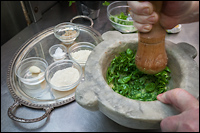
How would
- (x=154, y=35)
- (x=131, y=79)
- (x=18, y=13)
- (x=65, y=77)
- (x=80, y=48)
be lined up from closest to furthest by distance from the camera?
1. (x=154, y=35)
2. (x=131, y=79)
3. (x=65, y=77)
4. (x=80, y=48)
5. (x=18, y=13)

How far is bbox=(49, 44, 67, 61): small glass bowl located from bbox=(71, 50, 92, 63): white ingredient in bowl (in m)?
0.08

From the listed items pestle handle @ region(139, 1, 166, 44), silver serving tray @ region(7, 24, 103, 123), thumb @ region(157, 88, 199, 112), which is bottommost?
silver serving tray @ region(7, 24, 103, 123)

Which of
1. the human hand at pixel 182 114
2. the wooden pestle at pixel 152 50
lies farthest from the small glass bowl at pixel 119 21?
the human hand at pixel 182 114

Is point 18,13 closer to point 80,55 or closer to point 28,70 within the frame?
point 28,70

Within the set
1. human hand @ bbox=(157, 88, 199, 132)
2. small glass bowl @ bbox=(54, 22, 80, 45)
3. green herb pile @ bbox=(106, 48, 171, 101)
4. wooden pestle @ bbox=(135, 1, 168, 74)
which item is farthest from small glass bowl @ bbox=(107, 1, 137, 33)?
human hand @ bbox=(157, 88, 199, 132)

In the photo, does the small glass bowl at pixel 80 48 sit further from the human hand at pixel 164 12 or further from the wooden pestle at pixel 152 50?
the human hand at pixel 164 12

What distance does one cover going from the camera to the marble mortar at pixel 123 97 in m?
0.63

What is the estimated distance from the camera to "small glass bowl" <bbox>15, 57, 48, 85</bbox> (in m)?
1.04

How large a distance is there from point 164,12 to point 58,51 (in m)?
0.83

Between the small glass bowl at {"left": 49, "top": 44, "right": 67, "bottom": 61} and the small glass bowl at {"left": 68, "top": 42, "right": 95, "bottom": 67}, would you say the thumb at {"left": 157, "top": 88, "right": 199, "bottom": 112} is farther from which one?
the small glass bowl at {"left": 49, "top": 44, "right": 67, "bottom": 61}

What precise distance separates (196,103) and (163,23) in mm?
288

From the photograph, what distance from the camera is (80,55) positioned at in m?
1.18

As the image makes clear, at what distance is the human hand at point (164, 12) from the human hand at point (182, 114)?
Answer: 247mm

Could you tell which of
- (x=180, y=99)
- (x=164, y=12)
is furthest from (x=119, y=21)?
(x=180, y=99)
